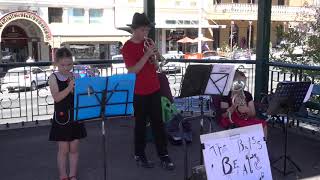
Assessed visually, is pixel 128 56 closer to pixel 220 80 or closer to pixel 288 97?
pixel 220 80

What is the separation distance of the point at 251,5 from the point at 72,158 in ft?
145

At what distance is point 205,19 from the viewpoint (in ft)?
145

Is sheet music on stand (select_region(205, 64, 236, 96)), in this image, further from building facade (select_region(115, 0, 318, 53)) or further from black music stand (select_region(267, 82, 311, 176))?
building facade (select_region(115, 0, 318, 53))

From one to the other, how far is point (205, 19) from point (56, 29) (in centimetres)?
1515

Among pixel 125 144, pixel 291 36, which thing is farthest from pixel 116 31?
pixel 125 144

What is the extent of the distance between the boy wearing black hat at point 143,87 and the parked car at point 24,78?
11.8 feet

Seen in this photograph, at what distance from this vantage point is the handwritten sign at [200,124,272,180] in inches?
151

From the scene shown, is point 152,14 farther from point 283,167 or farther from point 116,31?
Result: point 116,31

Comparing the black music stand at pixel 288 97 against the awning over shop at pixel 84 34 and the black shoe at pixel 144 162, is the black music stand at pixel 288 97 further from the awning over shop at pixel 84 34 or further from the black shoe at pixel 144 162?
the awning over shop at pixel 84 34

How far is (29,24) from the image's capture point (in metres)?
34.3

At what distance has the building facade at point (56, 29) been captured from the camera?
1319 inches

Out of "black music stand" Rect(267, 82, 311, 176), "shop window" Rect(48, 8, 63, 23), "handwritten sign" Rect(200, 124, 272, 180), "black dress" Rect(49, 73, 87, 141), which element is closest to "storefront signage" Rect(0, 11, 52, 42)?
"shop window" Rect(48, 8, 63, 23)

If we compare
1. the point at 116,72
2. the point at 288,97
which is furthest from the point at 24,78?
the point at 288,97

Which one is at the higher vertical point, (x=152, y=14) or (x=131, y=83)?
(x=152, y=14)
